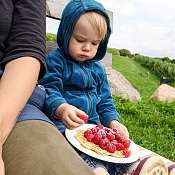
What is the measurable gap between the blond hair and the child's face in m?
0.02

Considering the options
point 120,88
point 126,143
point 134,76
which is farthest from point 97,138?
point 134,76

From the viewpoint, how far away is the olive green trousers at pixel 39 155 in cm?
135

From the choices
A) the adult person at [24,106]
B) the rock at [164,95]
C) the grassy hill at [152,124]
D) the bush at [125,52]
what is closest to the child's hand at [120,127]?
the adult person at [24,106]

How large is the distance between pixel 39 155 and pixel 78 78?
3.90 feet

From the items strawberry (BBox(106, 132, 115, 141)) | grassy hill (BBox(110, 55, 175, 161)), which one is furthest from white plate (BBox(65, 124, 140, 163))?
grassy hill (BBox(110, 55, 175, 161))

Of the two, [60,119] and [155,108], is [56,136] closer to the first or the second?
[60,119]

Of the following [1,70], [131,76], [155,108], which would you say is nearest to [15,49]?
[1,70]

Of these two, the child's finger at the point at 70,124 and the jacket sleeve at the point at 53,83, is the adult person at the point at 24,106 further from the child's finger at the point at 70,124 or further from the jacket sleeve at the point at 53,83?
the jacket sleeve at the point at 53,83

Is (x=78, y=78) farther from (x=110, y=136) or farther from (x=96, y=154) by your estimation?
(x=96, y=154)

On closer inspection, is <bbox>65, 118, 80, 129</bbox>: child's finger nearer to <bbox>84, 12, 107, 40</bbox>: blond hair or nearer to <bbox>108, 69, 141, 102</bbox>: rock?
<bbox>84, 12, 107, 40</bbox>: blond hair

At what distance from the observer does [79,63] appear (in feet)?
8.60

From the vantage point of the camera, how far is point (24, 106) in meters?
1.65

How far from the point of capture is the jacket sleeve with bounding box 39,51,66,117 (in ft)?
7.72

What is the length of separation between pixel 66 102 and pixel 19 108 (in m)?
0.86
